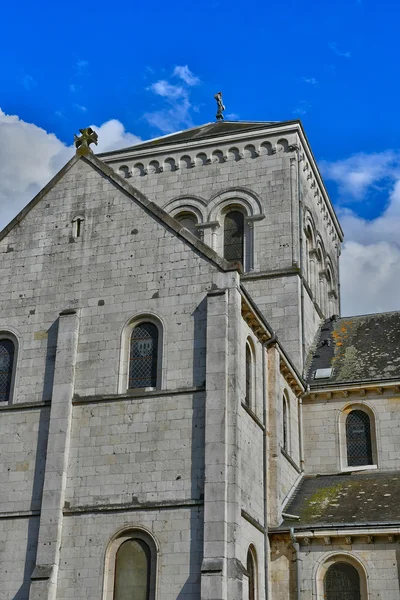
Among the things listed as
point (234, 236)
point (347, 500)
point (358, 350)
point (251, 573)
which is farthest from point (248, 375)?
point (234, 236)

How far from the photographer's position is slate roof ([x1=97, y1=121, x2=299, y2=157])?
3775 cm

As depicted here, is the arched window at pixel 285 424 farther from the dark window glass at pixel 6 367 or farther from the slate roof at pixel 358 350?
the dark window glass at pixel 6 367

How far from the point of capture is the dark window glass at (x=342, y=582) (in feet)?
80.1

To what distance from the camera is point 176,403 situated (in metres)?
23.2

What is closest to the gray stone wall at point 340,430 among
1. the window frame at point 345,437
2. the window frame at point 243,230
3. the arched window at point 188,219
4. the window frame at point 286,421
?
the window frame at point 345,437

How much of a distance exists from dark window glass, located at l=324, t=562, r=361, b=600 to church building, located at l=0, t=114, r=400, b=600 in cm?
6

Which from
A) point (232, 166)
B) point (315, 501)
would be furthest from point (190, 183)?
point (315, 501)

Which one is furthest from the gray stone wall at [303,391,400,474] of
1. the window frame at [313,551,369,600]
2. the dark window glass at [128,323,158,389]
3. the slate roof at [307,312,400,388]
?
the dark window glass at [128,323,158,389]

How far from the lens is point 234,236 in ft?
118

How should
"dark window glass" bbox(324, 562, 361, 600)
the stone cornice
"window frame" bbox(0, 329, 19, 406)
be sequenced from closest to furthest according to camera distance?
"dark window glass" bbox(324, 562, 361, 600), "window frame" bbox(0, 329, 19, 406), the stone cornice

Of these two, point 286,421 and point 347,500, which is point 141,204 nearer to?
point 286,421

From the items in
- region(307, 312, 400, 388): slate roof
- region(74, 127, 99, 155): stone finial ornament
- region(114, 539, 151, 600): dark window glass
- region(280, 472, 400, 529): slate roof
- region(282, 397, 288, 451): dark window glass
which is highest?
region(74, 127, 99, 155): stone finial ornament

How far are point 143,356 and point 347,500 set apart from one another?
304 inches

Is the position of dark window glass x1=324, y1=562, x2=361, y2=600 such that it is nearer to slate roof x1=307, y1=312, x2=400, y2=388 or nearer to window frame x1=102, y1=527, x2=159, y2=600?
window frame x1=102, y1=527, x2=159, y2=600
